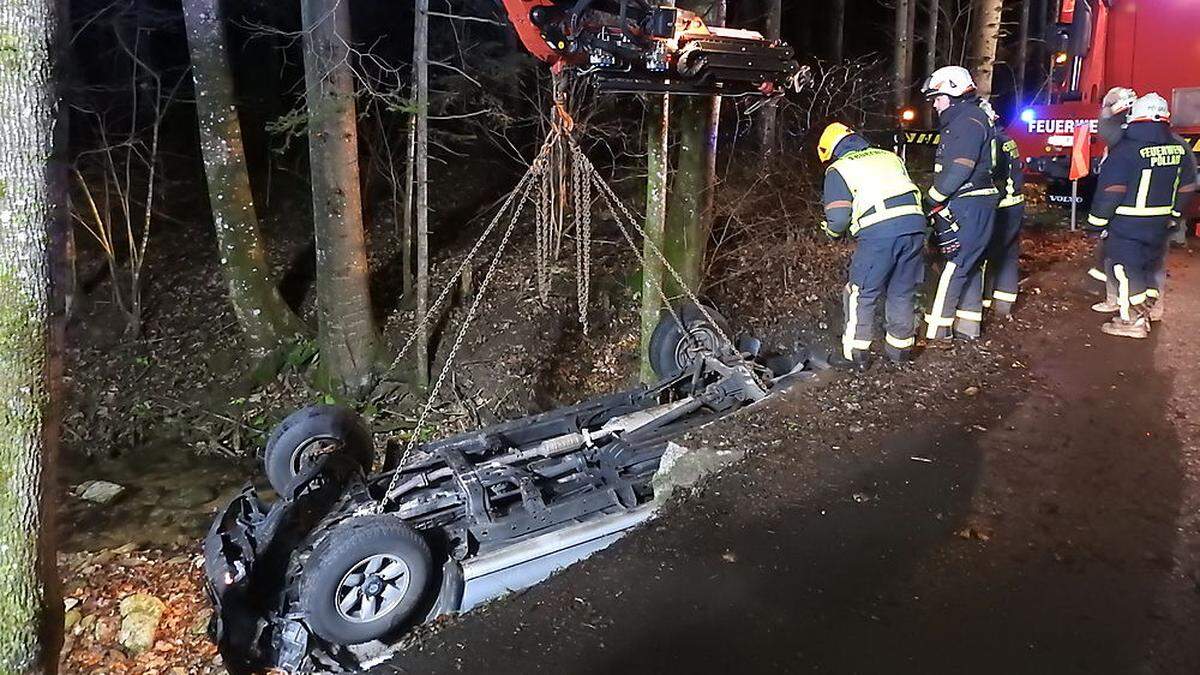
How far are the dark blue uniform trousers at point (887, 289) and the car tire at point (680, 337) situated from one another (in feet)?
3.34

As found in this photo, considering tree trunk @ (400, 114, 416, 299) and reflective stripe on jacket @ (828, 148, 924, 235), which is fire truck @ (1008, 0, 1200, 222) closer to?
reflective stripe on jacket @ (828, 148, 924, 235)

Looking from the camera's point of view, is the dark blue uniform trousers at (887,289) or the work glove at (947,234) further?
the work glove at (947,234)

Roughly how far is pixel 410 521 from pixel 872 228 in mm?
3670

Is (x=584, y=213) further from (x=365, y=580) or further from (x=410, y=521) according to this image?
(x=365, y=580)

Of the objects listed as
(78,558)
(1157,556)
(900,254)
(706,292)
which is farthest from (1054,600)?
(78,558)

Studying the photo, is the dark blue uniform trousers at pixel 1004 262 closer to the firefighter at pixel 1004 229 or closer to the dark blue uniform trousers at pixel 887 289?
the firefighter at pixel 1004 229

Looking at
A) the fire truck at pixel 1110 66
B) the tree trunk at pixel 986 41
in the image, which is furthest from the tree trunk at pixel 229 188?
the fire truck at pixel 1110 66

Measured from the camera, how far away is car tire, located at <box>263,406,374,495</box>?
562cm

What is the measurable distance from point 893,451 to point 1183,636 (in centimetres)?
189

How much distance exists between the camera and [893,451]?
5055mm

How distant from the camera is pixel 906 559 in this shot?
3.96 m

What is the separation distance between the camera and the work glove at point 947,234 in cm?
660

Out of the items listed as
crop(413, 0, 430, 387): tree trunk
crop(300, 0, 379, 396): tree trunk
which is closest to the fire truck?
crop(413, 0, 430, 387): tree trunk

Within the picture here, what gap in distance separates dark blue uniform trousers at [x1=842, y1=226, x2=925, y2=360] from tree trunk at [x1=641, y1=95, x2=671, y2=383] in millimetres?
1525
